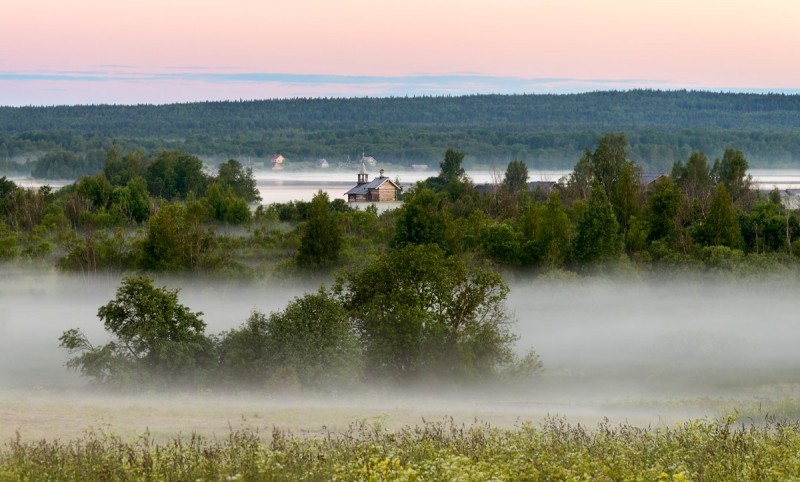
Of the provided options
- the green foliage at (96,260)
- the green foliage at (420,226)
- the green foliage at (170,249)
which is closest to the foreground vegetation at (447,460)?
the green foliage at (170,249)

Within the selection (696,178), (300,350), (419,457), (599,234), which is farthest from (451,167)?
(419,457)

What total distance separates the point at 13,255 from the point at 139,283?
39.8 m

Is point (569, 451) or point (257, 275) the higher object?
Result: point (569, 451)

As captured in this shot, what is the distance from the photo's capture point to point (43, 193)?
366 feet

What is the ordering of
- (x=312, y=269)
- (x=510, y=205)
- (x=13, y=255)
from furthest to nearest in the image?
(x=510, y=205), (x=13, y=255), (x=312, y=269)

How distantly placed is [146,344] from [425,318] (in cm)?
957

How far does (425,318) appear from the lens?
42.1m

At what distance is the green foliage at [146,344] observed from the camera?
125 ft

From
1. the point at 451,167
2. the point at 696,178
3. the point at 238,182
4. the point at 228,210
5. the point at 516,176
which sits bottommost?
the point at 238,182

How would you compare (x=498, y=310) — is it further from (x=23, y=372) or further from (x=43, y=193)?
(x=43, y=193)

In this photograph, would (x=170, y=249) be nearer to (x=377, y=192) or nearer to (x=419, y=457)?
(x=419, y=457)

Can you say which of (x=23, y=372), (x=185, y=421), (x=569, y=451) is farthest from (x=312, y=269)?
(x=569, y=451)

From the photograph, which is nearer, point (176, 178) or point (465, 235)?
point (465, 235)

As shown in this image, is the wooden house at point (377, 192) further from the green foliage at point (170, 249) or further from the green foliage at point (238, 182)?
the green foliage at point (170, 249)
